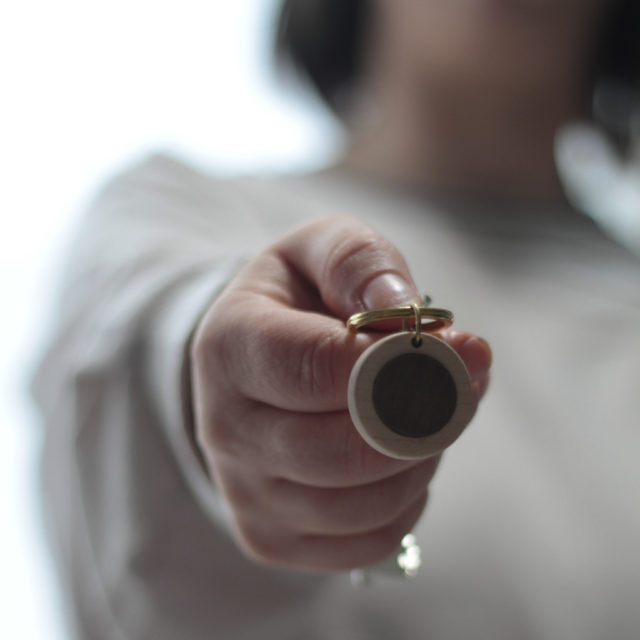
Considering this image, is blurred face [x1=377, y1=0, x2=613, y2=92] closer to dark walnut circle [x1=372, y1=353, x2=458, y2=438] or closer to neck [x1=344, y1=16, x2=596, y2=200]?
neck [x1=344, y1=16, x2=596, y2=200]

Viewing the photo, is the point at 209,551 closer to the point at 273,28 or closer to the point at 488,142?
the point at 488,142

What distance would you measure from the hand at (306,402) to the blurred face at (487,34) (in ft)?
1.82

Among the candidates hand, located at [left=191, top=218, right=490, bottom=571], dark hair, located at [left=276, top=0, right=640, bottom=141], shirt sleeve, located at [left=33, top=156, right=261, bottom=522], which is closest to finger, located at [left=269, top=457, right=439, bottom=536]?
hand, located at [left=191, top=218, right=490, bottom=571]

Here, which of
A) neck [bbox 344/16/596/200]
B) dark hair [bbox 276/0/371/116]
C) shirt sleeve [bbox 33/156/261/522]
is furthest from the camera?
dark hair [bbox 276/0/371/116]

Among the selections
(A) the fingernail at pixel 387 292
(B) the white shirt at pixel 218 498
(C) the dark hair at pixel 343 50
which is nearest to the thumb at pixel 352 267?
(A) the fingernail at pixel 387 292

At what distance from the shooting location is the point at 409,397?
0.24 meters

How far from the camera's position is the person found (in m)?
0.28

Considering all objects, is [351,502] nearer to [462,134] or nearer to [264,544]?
[264,544]

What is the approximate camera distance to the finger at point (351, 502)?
276 mm

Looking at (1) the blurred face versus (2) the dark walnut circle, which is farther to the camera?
(1) the blurred face

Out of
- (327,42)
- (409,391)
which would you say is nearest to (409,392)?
(409,391)

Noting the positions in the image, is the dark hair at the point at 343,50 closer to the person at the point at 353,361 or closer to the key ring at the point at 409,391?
the person at the point at 353,361

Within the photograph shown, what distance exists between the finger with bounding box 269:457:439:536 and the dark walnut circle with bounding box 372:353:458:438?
0.05 meters

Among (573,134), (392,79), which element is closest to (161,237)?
(392,79)
